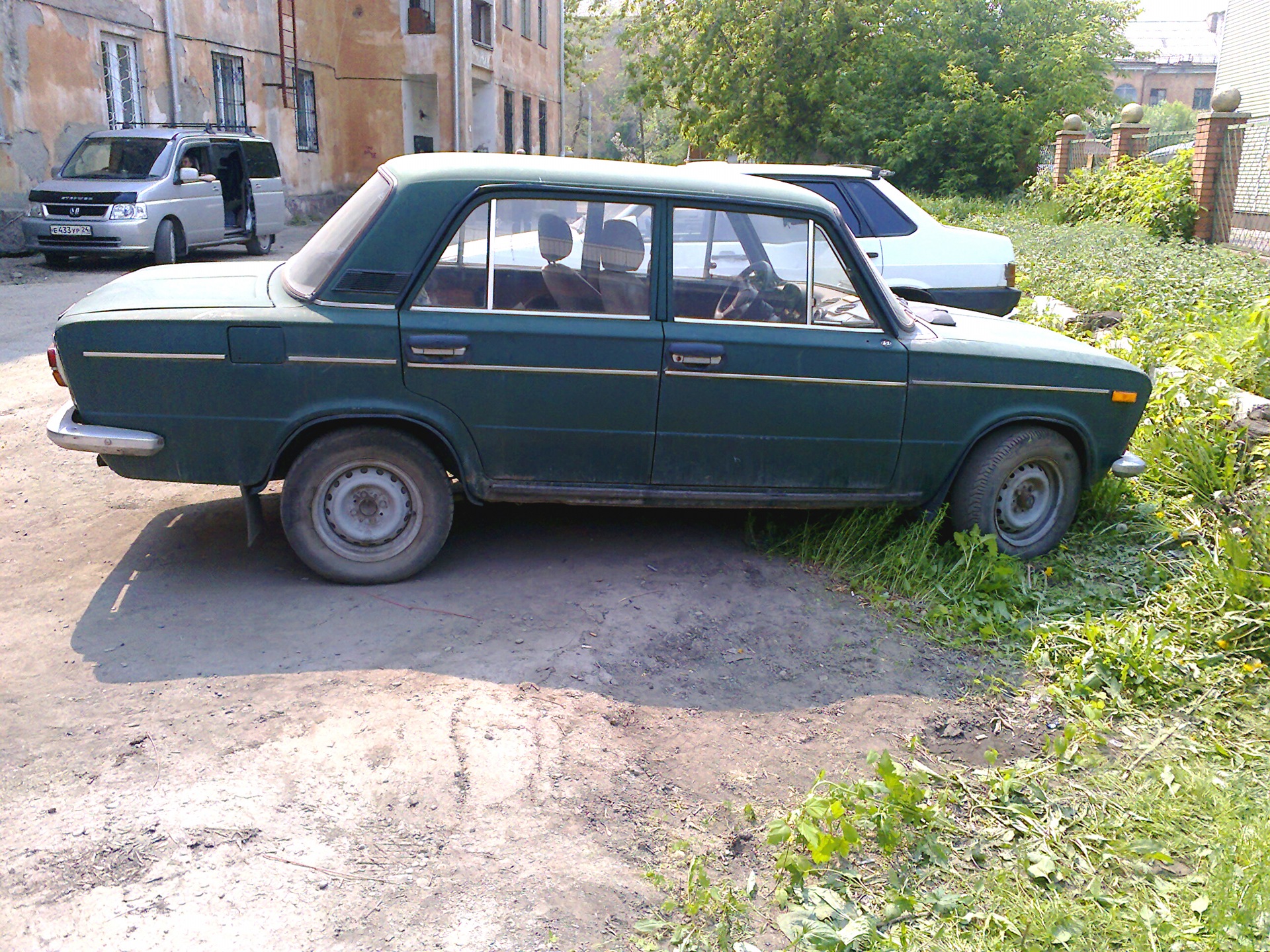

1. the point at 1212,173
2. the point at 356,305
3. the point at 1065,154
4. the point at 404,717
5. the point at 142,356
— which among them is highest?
the point at 1065,154

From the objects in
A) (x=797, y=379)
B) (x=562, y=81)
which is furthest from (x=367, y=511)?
(x=562, y=81)

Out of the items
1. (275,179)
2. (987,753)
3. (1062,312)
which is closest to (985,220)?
(1062,312)

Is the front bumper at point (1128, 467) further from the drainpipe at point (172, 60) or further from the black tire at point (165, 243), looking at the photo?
the drainpipe at point (172, 60)

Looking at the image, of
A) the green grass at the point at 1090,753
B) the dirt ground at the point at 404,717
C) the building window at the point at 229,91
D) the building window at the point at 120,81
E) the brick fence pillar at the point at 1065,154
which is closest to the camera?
the dirt ground at the point at 404,717

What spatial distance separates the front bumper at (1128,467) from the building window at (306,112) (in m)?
23.3

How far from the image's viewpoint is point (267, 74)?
23.4 m

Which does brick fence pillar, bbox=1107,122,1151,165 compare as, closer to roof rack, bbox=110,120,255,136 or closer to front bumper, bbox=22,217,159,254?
roof rack, bbox=110,120,255,136

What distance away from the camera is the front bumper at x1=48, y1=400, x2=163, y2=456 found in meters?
4.34

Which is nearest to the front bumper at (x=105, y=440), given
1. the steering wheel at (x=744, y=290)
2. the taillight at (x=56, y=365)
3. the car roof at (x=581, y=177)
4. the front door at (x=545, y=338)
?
the taillight at (x=56, y=365)

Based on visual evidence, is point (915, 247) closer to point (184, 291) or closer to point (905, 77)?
point (184, 291)

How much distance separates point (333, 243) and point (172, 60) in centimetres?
1760

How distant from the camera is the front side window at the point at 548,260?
15.0 feet

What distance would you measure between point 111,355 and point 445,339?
1.30m

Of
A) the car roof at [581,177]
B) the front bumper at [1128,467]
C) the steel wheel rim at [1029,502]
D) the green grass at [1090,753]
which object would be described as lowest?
the green grass at [1090,753]
